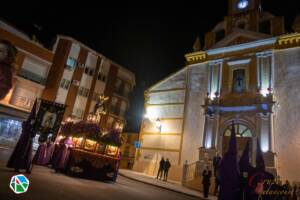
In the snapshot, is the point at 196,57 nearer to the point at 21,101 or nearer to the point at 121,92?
the point at 121,92

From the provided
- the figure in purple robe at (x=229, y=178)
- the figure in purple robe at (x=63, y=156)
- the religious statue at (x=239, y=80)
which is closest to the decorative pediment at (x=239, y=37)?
the religious statue at (x=239, y=80)

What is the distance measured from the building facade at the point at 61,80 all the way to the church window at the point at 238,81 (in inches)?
405

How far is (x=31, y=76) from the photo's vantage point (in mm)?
25703

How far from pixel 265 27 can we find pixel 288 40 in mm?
2916

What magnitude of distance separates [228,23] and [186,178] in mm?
14565

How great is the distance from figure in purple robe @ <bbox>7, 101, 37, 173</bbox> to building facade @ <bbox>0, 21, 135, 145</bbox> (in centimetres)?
1069

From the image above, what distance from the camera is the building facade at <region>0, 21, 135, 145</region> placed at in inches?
944

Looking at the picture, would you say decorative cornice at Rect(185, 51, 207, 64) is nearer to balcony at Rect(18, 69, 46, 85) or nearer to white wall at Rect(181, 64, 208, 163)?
white wall at Rect(181, 64, 208, 163)

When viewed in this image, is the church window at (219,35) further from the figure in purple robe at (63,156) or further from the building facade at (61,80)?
the figure in purple robe at (63,156)

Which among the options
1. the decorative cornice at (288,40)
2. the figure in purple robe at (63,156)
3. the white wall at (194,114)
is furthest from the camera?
the white wall at (194,114)

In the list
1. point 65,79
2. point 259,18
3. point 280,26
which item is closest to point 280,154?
point 280,26

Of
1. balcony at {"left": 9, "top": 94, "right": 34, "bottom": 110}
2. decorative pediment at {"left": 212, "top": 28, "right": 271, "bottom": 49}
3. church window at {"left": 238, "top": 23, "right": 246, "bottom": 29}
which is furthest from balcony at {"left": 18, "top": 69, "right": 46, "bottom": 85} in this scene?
church window at {"left": 238, "top": 23, "right": 246, "bottom": 29}

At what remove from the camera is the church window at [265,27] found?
2019 cm

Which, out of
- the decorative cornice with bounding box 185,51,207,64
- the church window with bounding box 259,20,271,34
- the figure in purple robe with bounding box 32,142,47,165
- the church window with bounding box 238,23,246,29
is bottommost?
the figure in purple robe with bounding box 32,142,47,165
